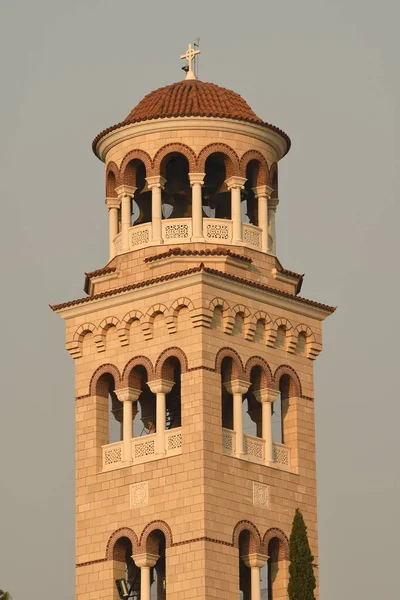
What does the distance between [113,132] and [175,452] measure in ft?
30.5

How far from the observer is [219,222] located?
7144 centimetres

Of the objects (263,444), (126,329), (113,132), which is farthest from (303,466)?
(113,132)

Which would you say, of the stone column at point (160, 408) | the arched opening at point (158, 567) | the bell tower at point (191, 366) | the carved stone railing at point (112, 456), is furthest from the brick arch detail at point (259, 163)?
the arched opening at point (158, 567)

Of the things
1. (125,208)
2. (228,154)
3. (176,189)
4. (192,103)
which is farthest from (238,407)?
(192,103)

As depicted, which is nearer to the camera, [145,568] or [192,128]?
[145,568]

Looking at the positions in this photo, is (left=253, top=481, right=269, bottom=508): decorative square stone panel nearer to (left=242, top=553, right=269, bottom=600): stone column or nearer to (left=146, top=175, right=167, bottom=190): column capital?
(left=242, top=553, right=269, bottom=600): stone column

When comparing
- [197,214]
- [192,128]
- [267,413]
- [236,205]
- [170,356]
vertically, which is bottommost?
[267,413]

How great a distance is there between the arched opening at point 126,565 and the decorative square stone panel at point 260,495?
3433mm

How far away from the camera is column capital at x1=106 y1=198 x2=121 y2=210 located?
239ft

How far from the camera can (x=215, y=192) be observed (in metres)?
72.9

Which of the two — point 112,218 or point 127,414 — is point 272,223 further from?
point 127,414

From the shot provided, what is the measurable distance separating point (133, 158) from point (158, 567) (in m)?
10.9

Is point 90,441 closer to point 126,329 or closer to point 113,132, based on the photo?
point 126,329

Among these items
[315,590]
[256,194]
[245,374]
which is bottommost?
[315,590]
